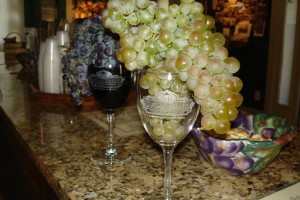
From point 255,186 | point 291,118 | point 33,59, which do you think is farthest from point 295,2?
point 255,186

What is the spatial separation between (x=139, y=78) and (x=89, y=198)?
0.28 m

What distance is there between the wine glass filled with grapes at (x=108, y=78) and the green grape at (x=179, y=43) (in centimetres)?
29

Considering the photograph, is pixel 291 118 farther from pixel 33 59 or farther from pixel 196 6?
pixel 196 6

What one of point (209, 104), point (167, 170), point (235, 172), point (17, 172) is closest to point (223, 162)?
point (235, 172)

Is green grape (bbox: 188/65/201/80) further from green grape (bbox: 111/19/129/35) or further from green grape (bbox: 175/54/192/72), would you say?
green grape (bbox: 111/19/129/35)

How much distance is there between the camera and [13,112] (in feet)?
4.55

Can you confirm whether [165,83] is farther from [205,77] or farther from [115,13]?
[115,13]

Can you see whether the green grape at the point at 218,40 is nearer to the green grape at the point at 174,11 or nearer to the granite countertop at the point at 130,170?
the green grape at the point at 174,11

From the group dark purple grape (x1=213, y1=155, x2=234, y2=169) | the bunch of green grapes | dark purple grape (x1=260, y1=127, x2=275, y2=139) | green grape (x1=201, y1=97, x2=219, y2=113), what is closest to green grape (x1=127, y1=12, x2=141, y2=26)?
the bunch of green grapes

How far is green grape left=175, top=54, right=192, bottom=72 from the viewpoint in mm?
552

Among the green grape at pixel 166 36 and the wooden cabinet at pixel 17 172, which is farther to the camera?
the wooden cabinet at pixel 17 172

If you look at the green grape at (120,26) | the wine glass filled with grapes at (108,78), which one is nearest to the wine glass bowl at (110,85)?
the wine glass filled with grapes at (108,78)

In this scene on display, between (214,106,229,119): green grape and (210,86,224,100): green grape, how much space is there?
20 mm

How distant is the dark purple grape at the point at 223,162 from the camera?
0.77 metres
